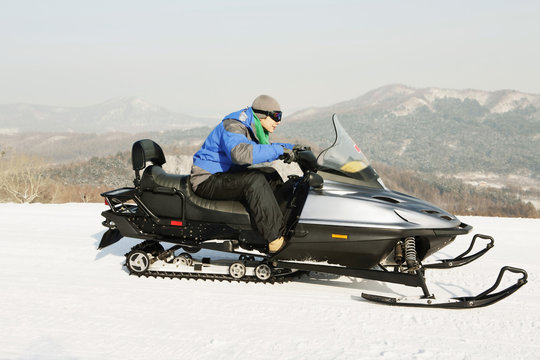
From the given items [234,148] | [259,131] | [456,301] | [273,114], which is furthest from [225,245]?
[456,301]

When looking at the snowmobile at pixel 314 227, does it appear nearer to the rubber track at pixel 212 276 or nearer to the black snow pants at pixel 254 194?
the rubber track at pixel 212 276

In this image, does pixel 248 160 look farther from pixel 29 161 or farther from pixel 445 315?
pixel 29 161

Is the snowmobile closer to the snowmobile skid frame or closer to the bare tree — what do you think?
the snowmobile skid frame

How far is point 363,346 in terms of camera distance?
301 centimetres

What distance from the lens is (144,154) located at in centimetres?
446

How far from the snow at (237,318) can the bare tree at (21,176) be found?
15769mm

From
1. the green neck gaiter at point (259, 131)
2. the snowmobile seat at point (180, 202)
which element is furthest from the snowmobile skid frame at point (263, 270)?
the green neck gaiter at point (259, 131)

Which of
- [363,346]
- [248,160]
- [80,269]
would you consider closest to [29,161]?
[80,269]

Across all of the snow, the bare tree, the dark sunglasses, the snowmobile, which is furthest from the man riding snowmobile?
the bare tree

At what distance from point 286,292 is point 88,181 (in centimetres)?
6556

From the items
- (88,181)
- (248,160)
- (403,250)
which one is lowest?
(88,181)

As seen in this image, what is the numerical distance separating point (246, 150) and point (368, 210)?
109 centimetres

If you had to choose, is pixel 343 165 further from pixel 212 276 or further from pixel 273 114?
pixel 212 276

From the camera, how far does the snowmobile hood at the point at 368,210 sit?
3.82m
